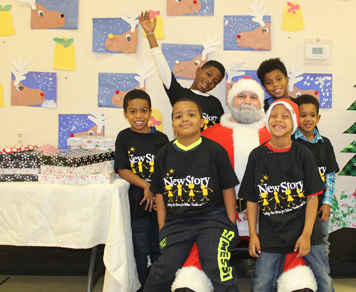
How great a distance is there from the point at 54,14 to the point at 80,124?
0.87 m

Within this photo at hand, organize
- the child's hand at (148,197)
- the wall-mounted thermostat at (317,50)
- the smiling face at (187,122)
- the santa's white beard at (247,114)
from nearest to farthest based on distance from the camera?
the smiling face at (187,122) → the child's hand at (148,197) → the santa's white beard at (247,114) → the wall-mounted thermostat at (317,50)

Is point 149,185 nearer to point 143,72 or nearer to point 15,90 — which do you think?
point 143,72

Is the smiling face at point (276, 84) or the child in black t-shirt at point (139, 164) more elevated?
the smiling face at point (276, 84)

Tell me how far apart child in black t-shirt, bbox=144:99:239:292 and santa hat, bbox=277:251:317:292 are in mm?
253

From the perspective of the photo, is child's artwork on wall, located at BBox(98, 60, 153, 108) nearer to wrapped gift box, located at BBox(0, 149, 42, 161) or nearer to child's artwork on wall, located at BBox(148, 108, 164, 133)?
child's artwork on wall, located at BBox(148, 108, 164, 133)

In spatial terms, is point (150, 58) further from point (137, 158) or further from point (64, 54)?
point (137, 158)

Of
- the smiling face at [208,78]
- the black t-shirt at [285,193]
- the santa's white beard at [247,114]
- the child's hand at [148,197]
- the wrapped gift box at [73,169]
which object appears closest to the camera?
the black t-shirt at [285,193]

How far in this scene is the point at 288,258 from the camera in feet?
5.78

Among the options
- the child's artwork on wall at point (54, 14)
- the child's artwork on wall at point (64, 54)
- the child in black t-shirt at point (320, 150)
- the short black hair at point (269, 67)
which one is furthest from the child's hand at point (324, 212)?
the child's artwork on wall at point (54, 14)

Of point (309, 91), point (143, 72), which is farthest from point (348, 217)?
point (143, 72)

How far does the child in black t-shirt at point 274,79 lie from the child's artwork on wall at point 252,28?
0.29m

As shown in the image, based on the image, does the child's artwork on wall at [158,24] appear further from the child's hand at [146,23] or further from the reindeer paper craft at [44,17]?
the reindeer paper craft at [44,17]

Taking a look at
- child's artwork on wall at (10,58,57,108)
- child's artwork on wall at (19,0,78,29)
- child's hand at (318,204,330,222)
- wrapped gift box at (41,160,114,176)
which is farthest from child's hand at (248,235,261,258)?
child's artwork on wall at (19,0,78,29)

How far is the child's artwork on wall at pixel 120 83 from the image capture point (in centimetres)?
277
